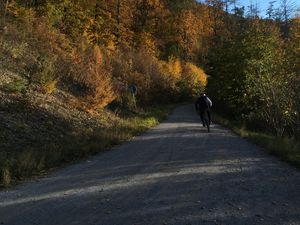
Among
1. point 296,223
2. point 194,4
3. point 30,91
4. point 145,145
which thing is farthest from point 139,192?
point 194,4

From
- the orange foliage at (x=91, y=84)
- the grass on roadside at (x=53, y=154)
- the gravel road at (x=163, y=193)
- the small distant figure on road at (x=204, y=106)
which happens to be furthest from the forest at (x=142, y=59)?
the gravel road at (x=163, y=193)

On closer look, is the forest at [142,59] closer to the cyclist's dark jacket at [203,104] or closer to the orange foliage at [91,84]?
the orange foliage at [91,84]

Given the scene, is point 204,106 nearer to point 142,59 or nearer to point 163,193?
point 163,193

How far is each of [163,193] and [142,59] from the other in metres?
41.8

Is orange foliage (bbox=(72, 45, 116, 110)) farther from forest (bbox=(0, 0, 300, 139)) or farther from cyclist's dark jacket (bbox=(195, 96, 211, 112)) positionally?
cyclist's dark jacket (bbox=(195, 96, 211, 112))

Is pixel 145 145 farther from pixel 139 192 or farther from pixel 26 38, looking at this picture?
pixel 26 38

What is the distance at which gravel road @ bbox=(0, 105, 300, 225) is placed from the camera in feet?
20.8

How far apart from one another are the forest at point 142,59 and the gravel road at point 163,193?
25.8 feet

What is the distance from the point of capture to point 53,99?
20.9 metres

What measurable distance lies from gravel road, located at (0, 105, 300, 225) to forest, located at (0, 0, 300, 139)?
7872mm

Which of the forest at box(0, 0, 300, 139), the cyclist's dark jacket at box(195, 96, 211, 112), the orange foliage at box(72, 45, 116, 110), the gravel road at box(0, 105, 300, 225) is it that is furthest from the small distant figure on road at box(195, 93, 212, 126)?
the gravel road at box(0, 105, 300, 225)

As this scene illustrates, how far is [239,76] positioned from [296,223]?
28926 millimetres

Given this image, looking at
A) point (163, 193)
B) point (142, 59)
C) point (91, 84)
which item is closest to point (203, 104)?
point (91, 84)

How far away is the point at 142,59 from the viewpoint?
4900 cm
